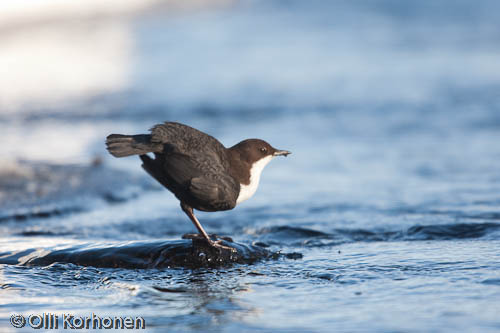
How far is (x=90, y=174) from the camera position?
859cm

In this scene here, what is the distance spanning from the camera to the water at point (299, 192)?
12.5ft

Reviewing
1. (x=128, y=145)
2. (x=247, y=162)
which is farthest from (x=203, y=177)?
(x=128, y=145)

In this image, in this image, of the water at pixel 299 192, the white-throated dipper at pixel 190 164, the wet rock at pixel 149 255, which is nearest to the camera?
the water at pixel 299 192

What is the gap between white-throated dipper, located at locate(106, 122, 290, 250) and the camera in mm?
4422

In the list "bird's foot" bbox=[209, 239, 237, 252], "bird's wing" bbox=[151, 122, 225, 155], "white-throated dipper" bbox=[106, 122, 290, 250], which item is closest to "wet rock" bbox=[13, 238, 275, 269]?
"bird's foot" bbox=[209, 239, 237, 252]

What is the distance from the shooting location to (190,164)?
4469 mm

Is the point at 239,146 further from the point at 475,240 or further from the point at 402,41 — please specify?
the point at 402,41

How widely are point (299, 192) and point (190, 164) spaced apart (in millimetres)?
3416

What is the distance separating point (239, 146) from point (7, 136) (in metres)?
8.25

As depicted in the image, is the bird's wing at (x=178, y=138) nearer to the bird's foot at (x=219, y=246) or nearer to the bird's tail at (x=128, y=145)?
the bird's tail at (x=128, y=145)

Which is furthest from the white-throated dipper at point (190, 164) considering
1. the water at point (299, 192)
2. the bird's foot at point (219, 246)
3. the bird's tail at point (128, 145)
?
the water at point (299, 192)

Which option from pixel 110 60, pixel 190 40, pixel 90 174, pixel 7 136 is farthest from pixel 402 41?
pixel 90 174

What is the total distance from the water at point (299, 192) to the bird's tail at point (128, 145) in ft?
2.74

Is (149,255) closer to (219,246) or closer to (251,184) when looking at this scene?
(219,246)
